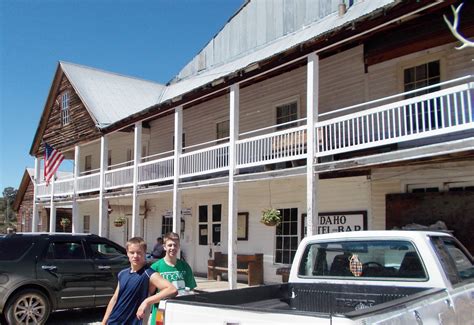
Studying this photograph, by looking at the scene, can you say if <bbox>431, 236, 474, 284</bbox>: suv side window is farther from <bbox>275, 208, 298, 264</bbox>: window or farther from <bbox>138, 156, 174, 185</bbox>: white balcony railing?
<bbox>138, 156, 174, 185</bbox>: white balcony railing

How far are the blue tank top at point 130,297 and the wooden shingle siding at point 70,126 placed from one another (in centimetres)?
1672

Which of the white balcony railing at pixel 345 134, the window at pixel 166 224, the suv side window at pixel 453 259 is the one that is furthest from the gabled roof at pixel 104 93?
the suv side window at pixel 453 259

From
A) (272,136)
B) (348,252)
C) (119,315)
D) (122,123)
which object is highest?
(122,123)

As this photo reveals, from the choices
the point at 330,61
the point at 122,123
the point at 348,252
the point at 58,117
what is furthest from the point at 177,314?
the point at 58,117

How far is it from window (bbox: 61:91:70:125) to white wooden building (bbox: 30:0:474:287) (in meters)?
0.30

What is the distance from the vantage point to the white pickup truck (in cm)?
388

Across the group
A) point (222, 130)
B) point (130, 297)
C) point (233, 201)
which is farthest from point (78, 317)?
point (222, 130)

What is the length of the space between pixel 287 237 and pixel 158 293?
1059cm

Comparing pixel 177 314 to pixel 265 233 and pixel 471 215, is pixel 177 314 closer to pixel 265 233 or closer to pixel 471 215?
pixel 471 215

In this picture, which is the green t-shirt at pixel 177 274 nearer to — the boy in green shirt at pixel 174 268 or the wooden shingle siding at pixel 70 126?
the boy in green shirt at pixel 174 268

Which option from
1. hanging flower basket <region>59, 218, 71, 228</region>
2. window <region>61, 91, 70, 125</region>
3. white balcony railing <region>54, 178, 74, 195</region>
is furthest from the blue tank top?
hanging flower basket <region>59, 218, 71, 228</region>

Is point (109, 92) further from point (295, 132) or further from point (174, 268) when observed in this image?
point (174, 268)

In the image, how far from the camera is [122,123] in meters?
18.6

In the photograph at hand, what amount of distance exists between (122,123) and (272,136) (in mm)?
8364
